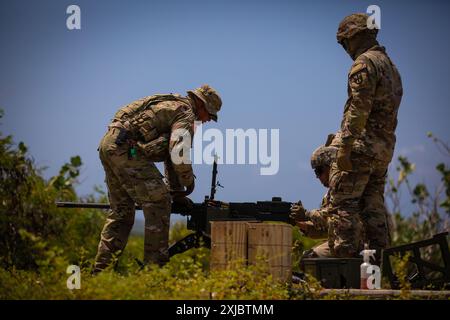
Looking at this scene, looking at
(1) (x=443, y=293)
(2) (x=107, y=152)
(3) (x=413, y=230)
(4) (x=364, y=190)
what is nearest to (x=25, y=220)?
(2) (x=107, y=152)

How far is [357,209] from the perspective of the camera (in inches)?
430

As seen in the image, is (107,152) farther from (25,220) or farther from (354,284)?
(25,220)

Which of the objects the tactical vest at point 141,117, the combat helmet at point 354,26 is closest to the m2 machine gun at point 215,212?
the tactical vest at point 141,117

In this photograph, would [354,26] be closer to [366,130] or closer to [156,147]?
[366,130]

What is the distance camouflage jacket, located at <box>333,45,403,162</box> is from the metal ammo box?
1.65 m

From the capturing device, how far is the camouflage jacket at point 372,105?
1080 centimetres

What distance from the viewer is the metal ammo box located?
32.9 ft

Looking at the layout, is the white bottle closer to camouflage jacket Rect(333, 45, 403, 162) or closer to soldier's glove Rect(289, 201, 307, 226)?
camouflage jacket Rect(333, 45, 403, 162)

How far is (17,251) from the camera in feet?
52.4

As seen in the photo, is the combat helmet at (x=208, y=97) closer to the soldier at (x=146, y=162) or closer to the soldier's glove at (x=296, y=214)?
the soldier at (x=146, y=162)

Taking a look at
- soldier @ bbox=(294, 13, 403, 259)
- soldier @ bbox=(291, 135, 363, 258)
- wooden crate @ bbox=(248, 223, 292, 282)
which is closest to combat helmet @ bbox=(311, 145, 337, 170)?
soldier @ bbox=(291, 135, 363, 258)

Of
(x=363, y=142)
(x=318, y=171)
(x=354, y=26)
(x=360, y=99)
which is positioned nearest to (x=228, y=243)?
(x=363, y=142)

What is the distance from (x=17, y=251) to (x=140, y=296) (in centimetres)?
822

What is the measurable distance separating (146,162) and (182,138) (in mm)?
639
